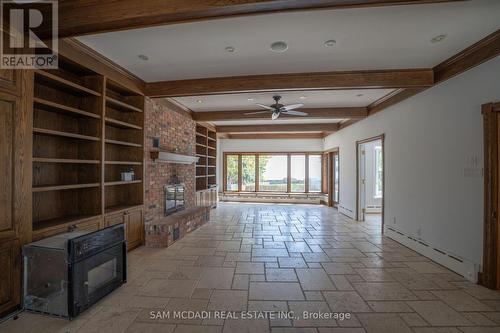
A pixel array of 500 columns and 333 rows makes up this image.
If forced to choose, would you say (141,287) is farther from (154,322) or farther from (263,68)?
(263,68)

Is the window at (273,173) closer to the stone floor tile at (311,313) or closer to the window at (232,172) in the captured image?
the window at (232,172)

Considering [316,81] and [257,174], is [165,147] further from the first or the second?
[257,174]

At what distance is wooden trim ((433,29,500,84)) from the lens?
2648mm

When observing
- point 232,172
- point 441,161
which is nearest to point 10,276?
point 441,161

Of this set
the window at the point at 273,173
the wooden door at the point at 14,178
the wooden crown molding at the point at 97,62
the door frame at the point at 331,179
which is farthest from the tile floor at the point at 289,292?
the window at the point at 273,173

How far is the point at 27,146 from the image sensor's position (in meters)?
2.42

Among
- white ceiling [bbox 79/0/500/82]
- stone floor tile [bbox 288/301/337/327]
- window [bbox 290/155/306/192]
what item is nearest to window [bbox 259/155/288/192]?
window [bbox 290/155/306/192]

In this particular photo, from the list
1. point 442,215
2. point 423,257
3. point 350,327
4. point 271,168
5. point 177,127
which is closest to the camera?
point 350,327

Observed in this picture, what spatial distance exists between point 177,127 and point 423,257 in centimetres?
553

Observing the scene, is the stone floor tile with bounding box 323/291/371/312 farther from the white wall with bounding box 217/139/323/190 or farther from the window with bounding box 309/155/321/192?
the white wall with bounding box 217/139/323/190

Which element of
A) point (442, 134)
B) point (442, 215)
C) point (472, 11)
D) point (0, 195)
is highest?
point (472, 11)

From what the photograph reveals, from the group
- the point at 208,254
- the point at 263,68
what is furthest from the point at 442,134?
the point at 208,254

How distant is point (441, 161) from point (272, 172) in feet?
23.1

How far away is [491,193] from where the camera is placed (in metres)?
2.79
